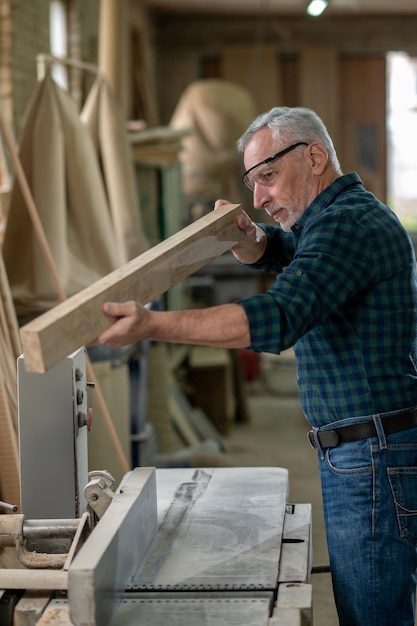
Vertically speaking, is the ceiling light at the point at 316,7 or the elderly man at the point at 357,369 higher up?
the ceiling light at the point at 316,7

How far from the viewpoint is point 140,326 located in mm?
1702

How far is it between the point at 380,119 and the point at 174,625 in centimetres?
1067

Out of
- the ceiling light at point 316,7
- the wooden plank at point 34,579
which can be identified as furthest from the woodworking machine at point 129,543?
the ceiling light at point 316,7

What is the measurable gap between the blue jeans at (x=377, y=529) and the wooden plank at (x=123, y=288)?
1.69 ft

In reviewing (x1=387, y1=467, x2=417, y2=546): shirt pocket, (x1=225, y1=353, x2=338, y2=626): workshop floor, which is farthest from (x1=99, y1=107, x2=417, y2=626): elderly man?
(x1=225, y1=353, x2=338, y2=626): workshop floor

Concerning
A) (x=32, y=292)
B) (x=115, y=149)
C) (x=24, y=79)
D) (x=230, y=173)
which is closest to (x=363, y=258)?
(x=32, y=292)

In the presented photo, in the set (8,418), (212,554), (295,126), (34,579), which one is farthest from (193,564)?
(8,418)

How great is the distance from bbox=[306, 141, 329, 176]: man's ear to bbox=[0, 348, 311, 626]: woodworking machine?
0.70m

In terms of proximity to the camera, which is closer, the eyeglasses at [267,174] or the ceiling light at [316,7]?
the eyeglasses at [267,174]

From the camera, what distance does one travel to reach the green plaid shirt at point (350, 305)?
5.99ft

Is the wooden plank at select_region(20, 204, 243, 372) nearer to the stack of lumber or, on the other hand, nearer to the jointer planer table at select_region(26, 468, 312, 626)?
the jointer planer table at select_region(26, 468, 312, 626)

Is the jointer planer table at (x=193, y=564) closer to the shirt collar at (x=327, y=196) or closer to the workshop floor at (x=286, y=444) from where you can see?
the shirt collar at (x=327, y=196)

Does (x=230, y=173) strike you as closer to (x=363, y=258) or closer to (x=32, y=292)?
(x=32, y=292)

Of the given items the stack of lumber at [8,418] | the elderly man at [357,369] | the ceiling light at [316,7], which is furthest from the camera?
the ceiling light at [316,7]
